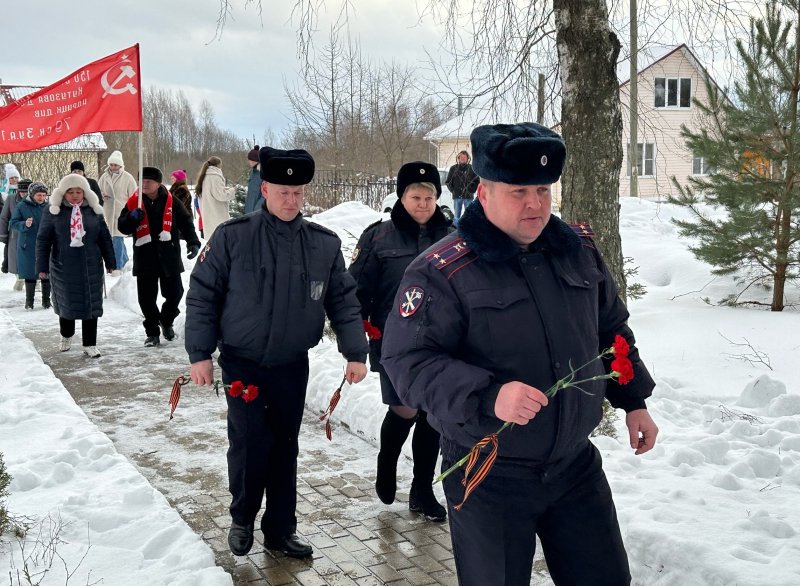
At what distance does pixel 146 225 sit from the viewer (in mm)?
9734

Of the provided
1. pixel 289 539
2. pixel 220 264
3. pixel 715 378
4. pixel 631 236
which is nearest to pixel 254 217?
pixel 220 264

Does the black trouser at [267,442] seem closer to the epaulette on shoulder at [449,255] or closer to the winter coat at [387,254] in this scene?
the winter coat at [387,254]

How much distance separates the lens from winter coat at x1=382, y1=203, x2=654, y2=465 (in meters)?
2.70

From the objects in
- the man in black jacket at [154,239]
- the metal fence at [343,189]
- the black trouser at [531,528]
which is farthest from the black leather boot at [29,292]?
the metal fence at [343,189]

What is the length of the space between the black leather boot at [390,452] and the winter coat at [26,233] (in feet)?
31.3

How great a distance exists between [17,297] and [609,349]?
44.6ft

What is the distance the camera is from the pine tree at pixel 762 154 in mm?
9234

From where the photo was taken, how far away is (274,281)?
14.1 ft

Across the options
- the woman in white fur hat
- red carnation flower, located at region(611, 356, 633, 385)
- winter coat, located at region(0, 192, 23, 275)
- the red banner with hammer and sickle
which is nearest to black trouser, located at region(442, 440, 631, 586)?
red carnation flower, located at region(611, 356, 633, 385)

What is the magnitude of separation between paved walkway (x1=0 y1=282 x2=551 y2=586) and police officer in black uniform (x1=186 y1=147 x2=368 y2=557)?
23cm

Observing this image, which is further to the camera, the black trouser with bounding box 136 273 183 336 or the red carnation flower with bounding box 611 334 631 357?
the black trouser with bounding box 136 273 183 336

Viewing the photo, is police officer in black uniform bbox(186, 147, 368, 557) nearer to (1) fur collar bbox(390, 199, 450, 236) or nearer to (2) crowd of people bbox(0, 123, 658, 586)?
(2) crowd of people bbox(0, 123, 658, 586)

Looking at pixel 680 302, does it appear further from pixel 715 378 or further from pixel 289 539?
pixel 289 539

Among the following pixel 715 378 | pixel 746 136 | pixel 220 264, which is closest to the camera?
pixel 220 264
